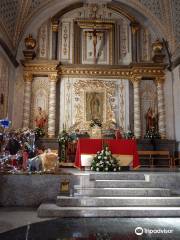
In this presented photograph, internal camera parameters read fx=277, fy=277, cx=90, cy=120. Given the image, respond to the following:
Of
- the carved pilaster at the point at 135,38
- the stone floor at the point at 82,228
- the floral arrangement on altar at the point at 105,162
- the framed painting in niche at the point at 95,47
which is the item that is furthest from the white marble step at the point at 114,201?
the carved pilaster at the point at 135,38

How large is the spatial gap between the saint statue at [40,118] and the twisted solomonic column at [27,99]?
42cm

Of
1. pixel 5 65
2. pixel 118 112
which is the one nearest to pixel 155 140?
pixel 118 112

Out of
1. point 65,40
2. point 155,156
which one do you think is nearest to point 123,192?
point 155,156

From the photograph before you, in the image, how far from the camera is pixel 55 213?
527cm

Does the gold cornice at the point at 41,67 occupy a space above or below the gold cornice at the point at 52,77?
above

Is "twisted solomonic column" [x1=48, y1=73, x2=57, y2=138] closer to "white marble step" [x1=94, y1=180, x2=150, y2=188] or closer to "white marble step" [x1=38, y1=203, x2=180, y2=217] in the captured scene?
"white marble step" [x1=94, y1=180, x2=150, y2=188]

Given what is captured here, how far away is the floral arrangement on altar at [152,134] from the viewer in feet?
42.2

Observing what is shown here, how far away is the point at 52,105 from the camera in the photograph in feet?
43.5

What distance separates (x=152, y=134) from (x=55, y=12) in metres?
8.04

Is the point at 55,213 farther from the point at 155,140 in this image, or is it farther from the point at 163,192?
the point at 155,140

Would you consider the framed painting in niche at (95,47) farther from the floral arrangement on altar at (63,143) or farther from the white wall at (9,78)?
the floral arrangement on altar at (63,143)

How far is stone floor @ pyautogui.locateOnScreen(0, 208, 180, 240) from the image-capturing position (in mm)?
3990

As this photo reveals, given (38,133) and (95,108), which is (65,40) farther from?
(38,133)

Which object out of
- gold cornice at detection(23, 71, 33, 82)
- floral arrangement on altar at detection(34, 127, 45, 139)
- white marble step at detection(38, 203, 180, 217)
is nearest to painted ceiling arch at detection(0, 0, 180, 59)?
gold cornice at detection(23, 71, 33, 82)
